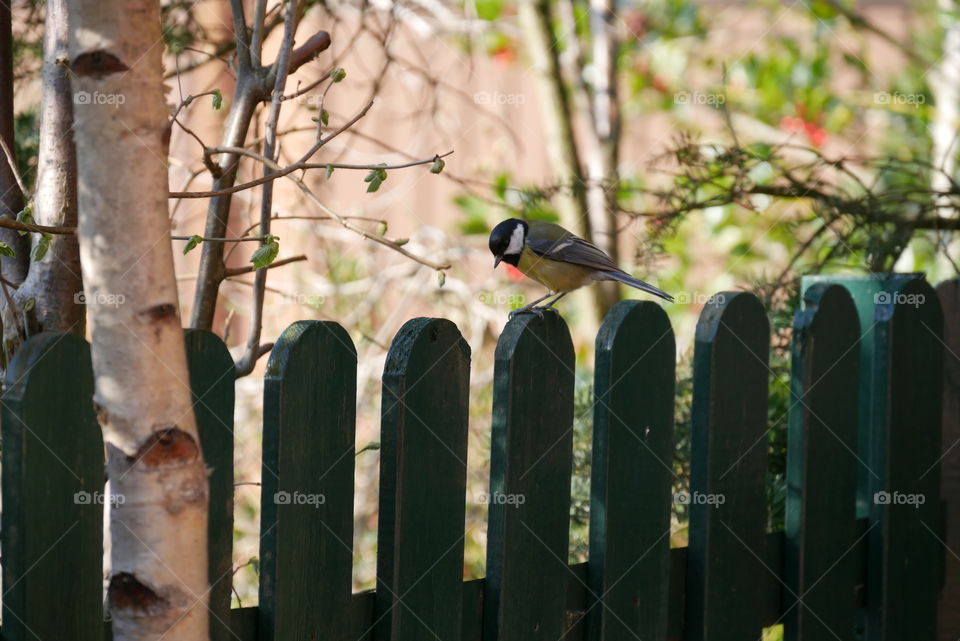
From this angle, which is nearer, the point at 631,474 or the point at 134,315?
the point at 134,315

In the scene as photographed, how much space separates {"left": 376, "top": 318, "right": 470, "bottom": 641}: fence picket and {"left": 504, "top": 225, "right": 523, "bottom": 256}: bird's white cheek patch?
115 cm

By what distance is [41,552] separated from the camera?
56.4 inches

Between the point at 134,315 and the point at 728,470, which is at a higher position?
the point at 134,315

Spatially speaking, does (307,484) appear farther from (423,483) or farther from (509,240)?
(509,240)

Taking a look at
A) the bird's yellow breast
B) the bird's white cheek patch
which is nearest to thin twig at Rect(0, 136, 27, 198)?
the bird's white cheek patch

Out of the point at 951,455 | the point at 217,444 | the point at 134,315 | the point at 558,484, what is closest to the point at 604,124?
the point at 951,455

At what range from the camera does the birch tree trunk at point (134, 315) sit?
3.57 feet

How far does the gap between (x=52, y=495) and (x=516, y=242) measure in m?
1.81

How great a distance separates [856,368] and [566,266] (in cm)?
92

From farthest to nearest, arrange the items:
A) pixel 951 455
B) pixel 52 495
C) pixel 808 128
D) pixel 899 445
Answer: pixel 808 128 < pixel 951 455 < pixel 899 445 < pixel 52 495

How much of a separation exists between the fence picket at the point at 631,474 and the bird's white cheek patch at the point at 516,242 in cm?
87

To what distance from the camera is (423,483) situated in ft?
5.92

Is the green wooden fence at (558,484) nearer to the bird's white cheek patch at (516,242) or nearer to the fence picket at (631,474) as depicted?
the fence picket at (631,474)

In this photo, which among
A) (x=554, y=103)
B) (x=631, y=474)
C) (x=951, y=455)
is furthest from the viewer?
(x=554, y=103)
